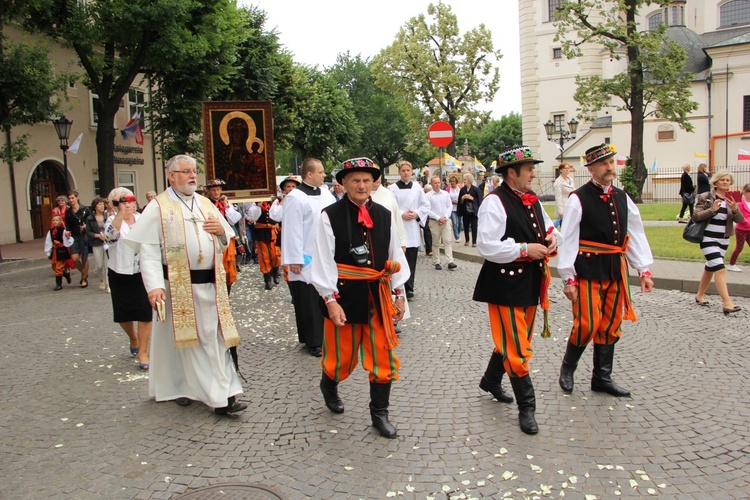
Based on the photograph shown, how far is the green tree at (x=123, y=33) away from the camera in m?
16.8

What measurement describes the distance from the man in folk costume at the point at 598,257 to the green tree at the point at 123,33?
15.0 meters

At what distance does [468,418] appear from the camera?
4.64 meters

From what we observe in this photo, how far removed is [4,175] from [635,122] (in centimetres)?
2623

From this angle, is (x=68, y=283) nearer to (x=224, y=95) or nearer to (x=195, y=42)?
(x=195, y=42)

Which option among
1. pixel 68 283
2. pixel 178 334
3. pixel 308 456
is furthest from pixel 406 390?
pixel 68 283

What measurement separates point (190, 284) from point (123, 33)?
15014 millimetres

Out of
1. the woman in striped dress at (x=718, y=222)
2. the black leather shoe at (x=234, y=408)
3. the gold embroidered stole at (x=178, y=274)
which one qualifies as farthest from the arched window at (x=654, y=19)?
the black leather shoe at (x=234, y=408)

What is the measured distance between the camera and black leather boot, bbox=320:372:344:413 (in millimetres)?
4762

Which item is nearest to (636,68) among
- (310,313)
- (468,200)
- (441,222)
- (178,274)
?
(468,200)

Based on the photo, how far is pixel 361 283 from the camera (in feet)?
14.3

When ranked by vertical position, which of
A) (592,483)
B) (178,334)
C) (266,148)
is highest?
(266,148)

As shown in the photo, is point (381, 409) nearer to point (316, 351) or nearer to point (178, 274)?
point (178, 274)

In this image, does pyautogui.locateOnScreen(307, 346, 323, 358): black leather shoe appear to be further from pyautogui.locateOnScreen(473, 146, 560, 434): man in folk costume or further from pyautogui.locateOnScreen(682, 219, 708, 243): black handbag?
pyautogui.locateOnScreen(682, 219, 708, 243): black handbag

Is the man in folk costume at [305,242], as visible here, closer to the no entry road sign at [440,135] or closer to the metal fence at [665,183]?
the no entry road sign at [440,135]
